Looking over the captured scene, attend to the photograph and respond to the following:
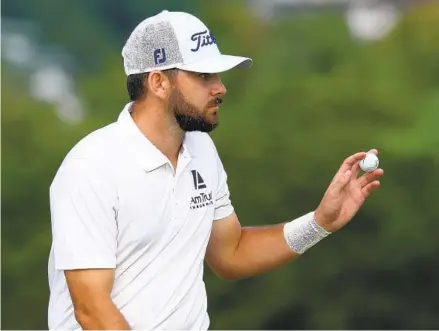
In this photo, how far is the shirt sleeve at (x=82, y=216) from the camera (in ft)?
9.07

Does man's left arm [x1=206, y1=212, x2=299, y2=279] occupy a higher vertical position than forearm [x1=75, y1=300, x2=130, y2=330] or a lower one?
lower

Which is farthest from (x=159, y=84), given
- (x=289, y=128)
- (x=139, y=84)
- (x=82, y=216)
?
(x=289, y=128)

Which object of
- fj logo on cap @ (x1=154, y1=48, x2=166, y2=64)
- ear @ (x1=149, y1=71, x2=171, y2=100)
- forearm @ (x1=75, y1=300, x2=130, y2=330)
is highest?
fj logo on cap @ (x1=154, y1=48, x2=166, y2=64)

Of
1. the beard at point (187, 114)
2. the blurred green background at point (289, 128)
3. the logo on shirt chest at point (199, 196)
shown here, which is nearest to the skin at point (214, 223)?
the beard at point (187, 114)

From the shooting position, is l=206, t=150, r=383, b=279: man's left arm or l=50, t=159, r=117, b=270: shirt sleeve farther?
l=206, t=150, r=383, b=279: man's left arm

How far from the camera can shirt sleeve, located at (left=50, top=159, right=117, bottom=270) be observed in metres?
2.77

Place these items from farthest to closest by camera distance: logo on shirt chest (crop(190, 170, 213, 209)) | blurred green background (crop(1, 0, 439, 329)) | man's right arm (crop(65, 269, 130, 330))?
blurred green background (crop(1, 0, 439, 329))
logo on shirt chest (crop(190, 170, 213, 209))
man's right arm (crop(65, 269, 130, 330))

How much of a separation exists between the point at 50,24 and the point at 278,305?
1.97m

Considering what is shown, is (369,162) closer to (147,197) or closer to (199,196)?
(199,196)

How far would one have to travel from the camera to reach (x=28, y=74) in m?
5.54

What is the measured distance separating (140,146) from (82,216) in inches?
12.2

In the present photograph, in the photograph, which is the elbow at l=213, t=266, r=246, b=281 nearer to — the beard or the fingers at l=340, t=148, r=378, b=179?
the fingers at l=340, t=148, r=378, b=179

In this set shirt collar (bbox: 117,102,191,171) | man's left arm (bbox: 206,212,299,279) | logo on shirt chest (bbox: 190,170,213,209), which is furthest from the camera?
man's left arm (bbox: 206,212,299,279)

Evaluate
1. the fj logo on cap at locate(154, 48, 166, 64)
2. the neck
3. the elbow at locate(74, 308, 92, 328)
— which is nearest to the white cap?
the fj logo on cap at locate(154, 48, 166, 64)
